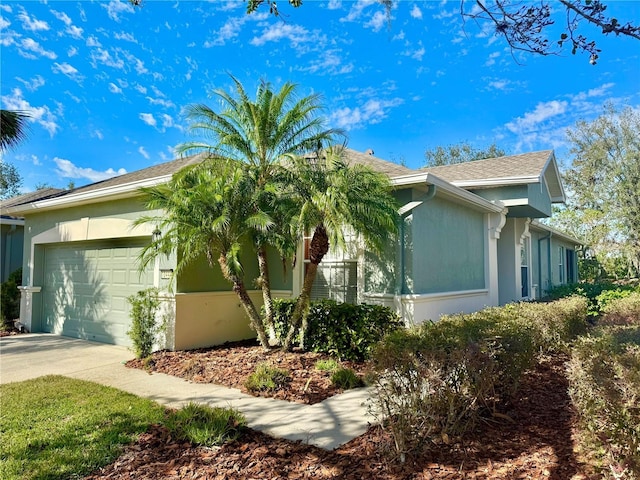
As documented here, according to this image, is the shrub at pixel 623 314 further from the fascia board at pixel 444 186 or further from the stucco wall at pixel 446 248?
the fascia board at pixel 444 186

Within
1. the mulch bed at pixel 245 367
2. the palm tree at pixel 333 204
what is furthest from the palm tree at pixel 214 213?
the palm tree at pixel 333 204

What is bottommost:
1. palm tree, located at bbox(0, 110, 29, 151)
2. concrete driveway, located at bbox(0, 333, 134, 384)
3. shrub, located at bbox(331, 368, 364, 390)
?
concrete driveway, located at bbox(0, 333, 134, 384)

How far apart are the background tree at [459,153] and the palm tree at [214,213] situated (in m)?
31.5

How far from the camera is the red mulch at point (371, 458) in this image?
3232 mm

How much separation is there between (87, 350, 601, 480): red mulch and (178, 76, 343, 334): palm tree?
12.9 ft

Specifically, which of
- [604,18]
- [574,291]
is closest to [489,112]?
[574,291]

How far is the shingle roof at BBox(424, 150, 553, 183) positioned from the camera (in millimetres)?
11023

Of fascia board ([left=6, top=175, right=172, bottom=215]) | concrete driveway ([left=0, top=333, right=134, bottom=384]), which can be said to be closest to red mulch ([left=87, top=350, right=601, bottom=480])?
concrete driveway ([left=0, top=333, right=134, bottom=384])

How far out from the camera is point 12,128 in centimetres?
1041

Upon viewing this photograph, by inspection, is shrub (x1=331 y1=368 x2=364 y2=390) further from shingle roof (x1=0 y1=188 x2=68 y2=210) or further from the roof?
shingle roof (x1=0 y1=188 x2=68 y2=210)

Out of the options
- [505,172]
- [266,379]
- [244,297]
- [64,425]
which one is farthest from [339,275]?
[505,172]

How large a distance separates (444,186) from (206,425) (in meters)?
6.21

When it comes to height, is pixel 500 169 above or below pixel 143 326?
above

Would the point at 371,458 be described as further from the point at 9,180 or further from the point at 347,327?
the point at 9,180
